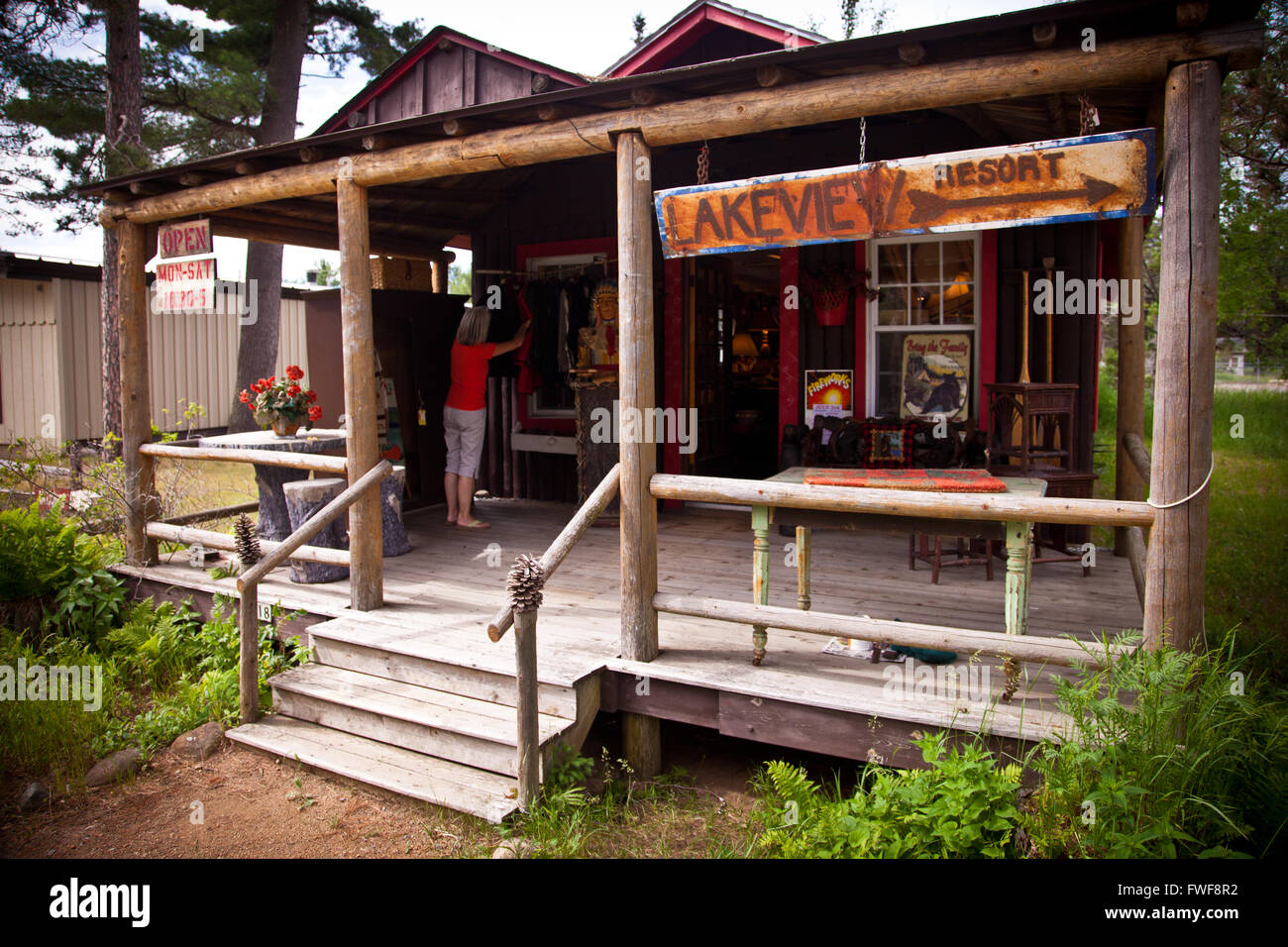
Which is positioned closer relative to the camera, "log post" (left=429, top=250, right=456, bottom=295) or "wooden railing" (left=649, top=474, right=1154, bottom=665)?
"wooden railing" (left=649, top=474, right=1154, bottom=665)

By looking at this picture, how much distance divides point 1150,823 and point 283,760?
4375mm

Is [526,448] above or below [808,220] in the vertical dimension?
below

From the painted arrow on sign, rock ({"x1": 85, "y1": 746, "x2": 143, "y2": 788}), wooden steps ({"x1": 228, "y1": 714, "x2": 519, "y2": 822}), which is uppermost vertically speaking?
the painted arrow on sign

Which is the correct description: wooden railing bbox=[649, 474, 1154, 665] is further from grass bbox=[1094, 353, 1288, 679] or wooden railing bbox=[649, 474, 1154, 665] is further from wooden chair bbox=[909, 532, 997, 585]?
wooden chair bbox=[909, 532, 997, 585]

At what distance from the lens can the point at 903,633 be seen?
4.24 meters

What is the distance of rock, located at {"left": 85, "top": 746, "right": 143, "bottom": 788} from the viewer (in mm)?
5328

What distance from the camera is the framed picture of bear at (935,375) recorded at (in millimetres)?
7418

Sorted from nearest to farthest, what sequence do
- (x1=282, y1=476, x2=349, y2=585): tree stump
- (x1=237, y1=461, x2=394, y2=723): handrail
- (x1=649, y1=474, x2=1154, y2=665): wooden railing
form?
(x1=649, y1=474, x2=1154, y2=665): wooden railing < (x1=237, y1=461, x2=394, y2=723): handrail < (x1=282, y1=476, x2=349, y2=585): tree stump

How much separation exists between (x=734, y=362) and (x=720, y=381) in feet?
7.96

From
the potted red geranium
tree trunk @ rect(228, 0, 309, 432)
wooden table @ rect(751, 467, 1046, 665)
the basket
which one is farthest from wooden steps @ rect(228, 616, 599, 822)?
tree trunk @ rect(228, 0, 309, 432)

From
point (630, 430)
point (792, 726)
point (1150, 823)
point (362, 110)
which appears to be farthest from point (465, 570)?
point (362, 110)

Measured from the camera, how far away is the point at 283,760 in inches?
204
